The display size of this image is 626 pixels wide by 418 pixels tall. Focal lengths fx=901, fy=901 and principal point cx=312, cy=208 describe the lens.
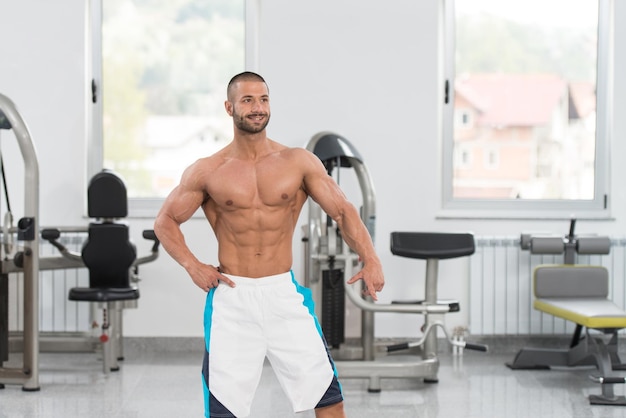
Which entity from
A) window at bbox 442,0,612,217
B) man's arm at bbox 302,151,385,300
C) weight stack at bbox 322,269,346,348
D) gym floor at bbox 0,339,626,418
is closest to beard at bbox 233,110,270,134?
man's arm at bbox 302,151,385,300

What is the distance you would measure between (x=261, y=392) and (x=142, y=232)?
1.40m

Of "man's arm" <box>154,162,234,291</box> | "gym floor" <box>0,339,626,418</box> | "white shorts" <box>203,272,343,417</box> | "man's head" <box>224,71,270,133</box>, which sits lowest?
"gym floor" <box>0,339,626,418</box>

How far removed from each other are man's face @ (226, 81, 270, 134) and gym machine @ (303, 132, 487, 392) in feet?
6.19

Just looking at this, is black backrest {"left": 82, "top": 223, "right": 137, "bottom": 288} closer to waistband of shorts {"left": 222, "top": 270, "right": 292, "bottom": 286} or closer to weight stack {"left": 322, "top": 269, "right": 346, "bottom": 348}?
Result: weight stack {"left": 322, "top": 269, "right": 346, "bottom": 348}

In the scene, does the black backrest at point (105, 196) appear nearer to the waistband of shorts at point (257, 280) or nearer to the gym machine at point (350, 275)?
the gym machine at point (350, 275)

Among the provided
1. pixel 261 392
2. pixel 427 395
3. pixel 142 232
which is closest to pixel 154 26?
pixel 142 232

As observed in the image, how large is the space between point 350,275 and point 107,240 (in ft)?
4.64

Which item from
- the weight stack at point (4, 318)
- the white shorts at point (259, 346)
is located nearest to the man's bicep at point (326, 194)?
the white shorts at point (259, 346)

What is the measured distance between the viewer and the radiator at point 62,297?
568 centimetres

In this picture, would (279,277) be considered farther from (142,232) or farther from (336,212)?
(142,232)

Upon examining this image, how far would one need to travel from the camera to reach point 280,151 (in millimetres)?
2971

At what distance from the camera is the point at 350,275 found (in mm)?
4867

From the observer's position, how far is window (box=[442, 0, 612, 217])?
582cm

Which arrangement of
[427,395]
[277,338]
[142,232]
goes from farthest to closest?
[142,232] < [427,395] < [277,338]
